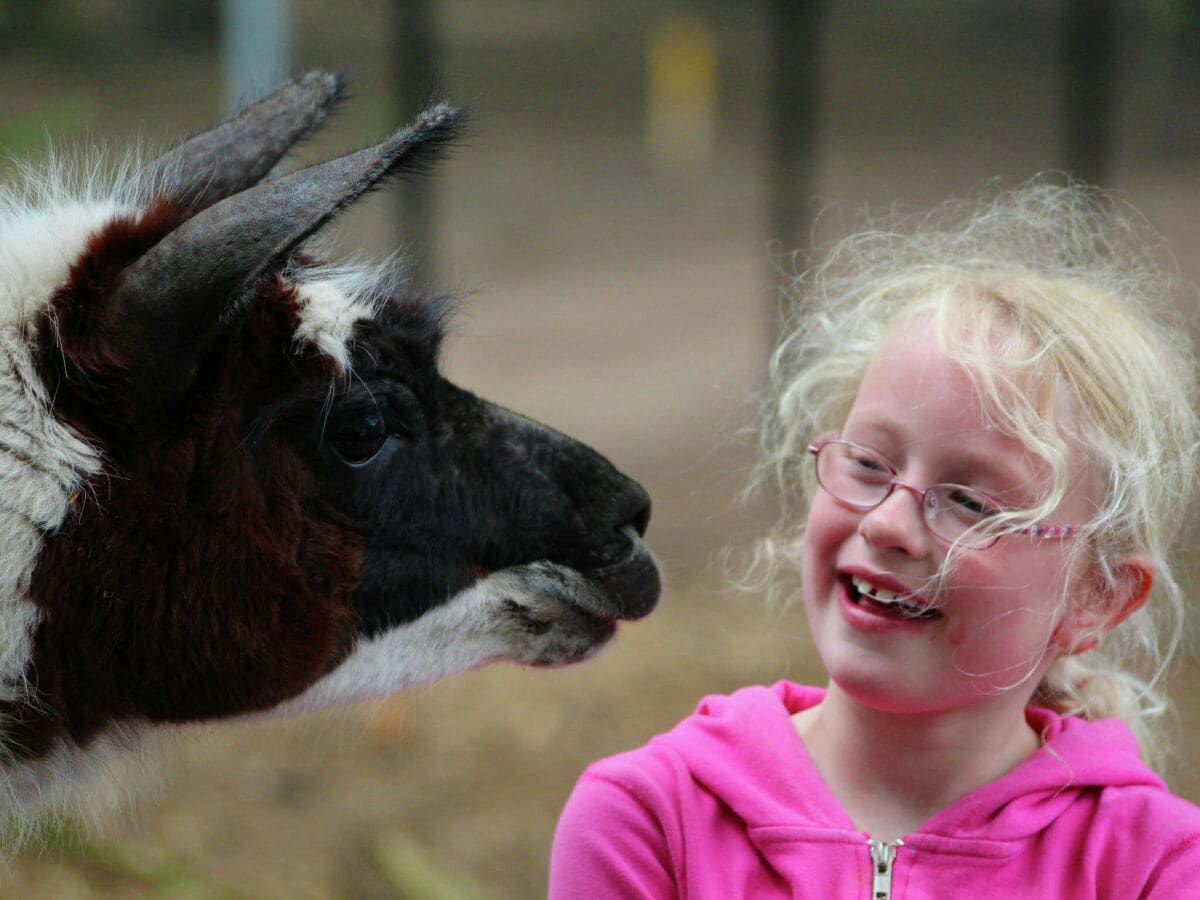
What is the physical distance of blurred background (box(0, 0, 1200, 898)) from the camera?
14.3 feet

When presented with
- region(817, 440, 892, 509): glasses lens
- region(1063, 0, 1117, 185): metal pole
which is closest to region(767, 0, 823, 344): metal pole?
region(1063, 0, 1117, 185): metal pole

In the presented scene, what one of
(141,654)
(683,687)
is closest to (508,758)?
(683,687)

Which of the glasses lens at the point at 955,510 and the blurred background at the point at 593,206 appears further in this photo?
the blurred background at the point at 593,206

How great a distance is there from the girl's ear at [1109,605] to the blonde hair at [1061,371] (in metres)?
0.02

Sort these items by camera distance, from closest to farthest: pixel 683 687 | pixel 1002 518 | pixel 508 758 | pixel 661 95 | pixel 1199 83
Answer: pixel 1002 518
pixel 1199 83
pixel 508 758
pixel 683 687
pixel 661 95

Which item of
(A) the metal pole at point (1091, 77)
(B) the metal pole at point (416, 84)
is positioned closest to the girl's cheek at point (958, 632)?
(A) the metal pole at point (1091, 77)

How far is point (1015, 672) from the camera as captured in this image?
1784mm

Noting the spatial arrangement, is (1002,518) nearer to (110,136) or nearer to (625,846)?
(625,846)

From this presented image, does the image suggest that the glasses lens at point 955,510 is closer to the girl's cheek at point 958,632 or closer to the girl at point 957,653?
the girl at point 957,653

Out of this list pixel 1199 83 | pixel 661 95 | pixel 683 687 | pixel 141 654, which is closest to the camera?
pixel 141 654

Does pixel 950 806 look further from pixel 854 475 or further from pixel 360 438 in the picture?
pixel 360 438

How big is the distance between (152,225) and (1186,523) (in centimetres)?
177

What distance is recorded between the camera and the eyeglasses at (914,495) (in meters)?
1.71

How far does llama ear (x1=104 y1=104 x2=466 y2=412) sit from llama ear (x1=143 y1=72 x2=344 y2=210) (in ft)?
1.42
